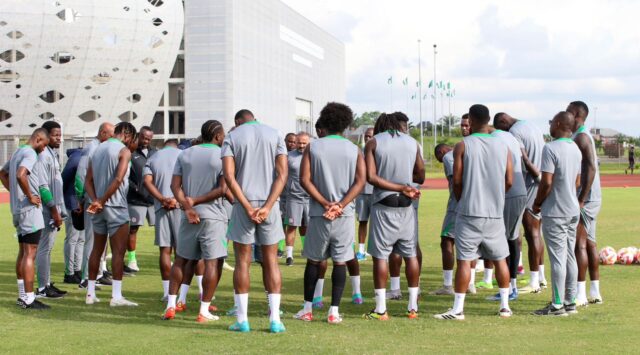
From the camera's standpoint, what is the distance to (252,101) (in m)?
93.8

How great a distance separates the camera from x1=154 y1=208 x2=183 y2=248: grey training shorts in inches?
393

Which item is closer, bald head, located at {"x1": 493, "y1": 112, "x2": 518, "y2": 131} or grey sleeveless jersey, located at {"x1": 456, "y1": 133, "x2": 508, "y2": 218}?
grey sleeveless jersey, located at {"x1": 456, "y1": 133, "x2": 508, "y2": 218}

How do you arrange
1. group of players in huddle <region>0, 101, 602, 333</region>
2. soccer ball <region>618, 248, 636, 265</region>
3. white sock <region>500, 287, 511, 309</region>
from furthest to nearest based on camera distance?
soccer ball <region>618, 248, 636, 265</region>, white sock <region>500, 287, 511, 309</region>, group of players in huddle <region>0, 101, 602, 333</region>

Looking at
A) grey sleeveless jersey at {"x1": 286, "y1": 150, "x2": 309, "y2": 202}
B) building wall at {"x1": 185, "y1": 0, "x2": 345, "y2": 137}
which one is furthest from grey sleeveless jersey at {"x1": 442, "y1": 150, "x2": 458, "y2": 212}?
building wall at {"x1": 185, "y1": 0, "x2": 345, "y2": 137}

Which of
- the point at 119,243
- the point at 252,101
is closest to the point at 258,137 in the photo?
the point at 119,243

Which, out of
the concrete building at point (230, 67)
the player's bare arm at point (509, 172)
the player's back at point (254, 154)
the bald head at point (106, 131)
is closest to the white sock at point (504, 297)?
the player's bare arm at point (509, 172)

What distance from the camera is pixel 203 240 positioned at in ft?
28.8

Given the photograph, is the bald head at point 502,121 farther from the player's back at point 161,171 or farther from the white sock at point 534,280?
the player's back at point 161,171

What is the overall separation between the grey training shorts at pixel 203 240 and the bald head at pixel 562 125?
12.0ft

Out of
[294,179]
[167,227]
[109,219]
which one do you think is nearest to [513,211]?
[167,227]

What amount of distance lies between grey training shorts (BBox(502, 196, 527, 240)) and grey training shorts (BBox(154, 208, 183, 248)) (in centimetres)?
382

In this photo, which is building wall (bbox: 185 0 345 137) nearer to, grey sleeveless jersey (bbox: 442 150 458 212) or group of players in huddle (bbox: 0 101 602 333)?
grey sleeveless jersey (bbox: 442 150 458 212)

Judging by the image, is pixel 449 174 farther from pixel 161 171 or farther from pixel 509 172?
pixel 161 171

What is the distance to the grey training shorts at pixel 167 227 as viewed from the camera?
9.99 meters
